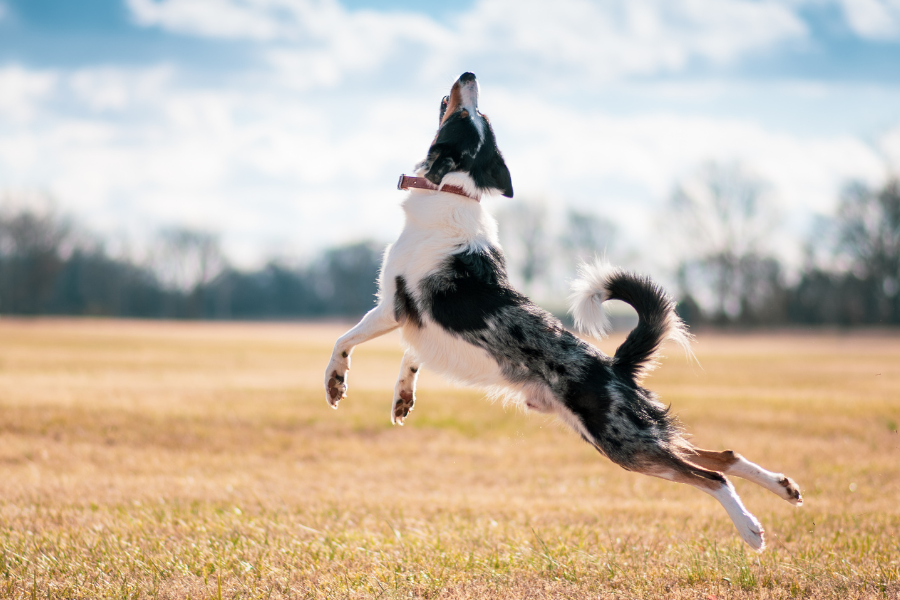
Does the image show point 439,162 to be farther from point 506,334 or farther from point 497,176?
point 506,334

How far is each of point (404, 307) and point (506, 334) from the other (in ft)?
2.23

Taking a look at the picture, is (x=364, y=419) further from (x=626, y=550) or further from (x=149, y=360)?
(x=149, y=360)

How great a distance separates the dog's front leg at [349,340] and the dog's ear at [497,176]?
116cm

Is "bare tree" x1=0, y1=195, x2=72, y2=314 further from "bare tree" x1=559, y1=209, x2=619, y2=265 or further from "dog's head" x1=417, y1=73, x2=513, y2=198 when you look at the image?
"dog's head" x1=417, y1=73, x2=513, y2=198

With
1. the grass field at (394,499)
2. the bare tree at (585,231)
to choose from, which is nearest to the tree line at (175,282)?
the bare tree at (585,231)

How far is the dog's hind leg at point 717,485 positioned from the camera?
3982 mm

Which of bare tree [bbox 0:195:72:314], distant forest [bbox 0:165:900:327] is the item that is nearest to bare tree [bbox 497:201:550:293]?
distant forest [bbox 0:165:900:327]

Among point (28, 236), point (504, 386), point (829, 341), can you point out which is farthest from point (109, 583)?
point (28, 236)

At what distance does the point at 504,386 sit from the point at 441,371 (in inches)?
16.0

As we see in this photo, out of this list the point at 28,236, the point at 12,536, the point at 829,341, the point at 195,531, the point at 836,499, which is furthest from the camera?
the point at 28,236

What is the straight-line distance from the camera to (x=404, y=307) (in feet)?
14.4

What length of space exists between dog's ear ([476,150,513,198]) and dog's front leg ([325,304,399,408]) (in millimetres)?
1163

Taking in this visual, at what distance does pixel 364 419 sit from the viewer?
1204 cm

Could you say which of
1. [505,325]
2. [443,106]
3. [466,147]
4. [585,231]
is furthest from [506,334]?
[585,231]
